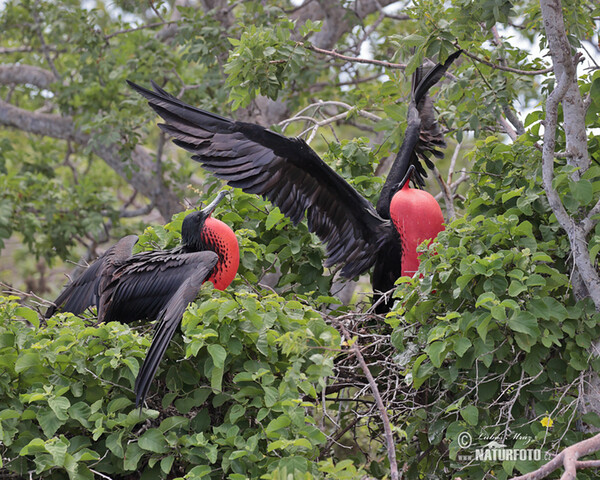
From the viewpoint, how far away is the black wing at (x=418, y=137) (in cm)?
364

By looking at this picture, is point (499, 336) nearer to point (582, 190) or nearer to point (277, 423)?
point (582, 190)

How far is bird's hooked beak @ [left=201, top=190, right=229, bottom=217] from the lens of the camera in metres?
3.25

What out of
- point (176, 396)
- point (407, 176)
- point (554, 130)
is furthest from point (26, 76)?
point (554, 130)

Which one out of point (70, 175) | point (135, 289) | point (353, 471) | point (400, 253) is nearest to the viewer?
point (353, 471)

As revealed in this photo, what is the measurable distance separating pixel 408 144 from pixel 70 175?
555 cm

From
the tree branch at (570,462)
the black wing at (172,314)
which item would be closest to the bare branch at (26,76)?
the black wing at (172,314)

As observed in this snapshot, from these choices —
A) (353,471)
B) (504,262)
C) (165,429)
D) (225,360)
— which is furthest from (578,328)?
(165,429)

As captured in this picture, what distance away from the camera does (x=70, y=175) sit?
8312 mm

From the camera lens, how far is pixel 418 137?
145 inches

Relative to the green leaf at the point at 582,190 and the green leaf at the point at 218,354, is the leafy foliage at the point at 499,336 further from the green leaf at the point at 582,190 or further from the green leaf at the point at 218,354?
the green leaf at the point at 218,354

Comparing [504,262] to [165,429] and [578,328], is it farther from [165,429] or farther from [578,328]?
[165,429]

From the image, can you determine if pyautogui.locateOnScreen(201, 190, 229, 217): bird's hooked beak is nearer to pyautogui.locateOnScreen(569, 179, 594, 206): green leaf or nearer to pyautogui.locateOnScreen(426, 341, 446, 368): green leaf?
pyautogui.locateOnScreen(426, 341, 446, 368): green leaf

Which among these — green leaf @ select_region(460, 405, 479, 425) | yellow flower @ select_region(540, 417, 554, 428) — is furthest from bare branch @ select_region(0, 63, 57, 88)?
yellow flower @ select_region(540, 417, 554, 428)

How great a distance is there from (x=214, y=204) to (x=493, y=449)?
1.56 m
